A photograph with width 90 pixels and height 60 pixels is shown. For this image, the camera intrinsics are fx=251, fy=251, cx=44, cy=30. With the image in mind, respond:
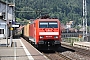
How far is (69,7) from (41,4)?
25900 mm

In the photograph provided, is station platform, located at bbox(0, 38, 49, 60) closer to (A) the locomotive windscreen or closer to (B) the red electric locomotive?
(B) the red electric locomotive

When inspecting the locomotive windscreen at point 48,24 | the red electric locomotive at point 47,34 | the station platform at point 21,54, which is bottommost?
the station platform at point 21,54

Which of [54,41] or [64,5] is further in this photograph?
[64,5]

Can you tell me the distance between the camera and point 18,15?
451ft

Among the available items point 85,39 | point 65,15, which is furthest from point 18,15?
point 85,39

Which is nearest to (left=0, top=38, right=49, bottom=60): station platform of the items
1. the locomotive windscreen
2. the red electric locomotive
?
the red electric locomotive

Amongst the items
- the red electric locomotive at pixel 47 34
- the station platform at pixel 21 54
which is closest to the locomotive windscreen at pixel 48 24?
the red electric locomotive at pixel 47 34

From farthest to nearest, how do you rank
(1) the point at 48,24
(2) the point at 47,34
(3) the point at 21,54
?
(1) the point at 48,24 < (2) the point at 47,34 < (3) the point at 21,54

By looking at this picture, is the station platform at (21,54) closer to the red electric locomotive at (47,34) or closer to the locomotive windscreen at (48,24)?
the red electric locomotive at (47,34)

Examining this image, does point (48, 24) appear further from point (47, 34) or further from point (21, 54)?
point (21, 54)

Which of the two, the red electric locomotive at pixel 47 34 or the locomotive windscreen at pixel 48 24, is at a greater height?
the locomotive windscreen at pixel 48 24

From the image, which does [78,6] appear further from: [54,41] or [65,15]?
[54,41]

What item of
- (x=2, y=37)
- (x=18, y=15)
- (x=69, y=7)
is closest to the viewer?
(x=2, y=37)

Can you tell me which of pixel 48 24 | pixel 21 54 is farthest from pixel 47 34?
pixel 21 54
